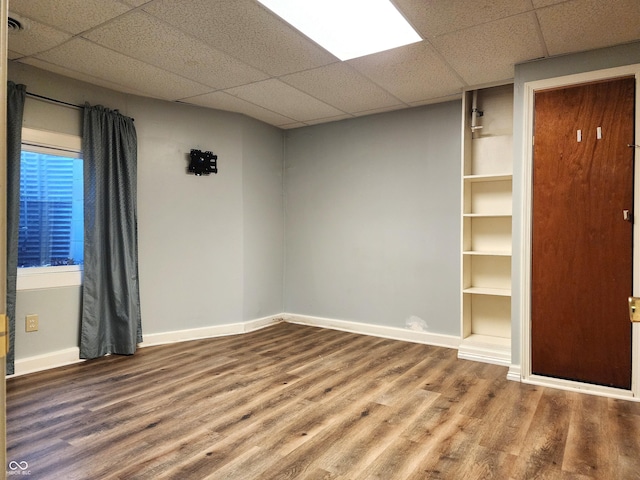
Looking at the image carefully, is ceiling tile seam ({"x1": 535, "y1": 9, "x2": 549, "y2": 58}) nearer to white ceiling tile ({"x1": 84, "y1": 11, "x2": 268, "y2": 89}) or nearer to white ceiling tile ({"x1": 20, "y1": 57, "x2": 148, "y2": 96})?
white ceiling tile ({"x1": 84, "y1": 11, "x2": 268, "y2": 89})

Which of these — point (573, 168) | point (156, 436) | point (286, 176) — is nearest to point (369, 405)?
point (156, 436)

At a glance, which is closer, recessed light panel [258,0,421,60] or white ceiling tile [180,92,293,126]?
recessed light panel [258,0,421,60]

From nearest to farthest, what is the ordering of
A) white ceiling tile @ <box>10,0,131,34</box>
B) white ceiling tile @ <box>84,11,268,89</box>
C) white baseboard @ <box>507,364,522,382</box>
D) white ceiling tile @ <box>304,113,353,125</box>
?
white ceiling tile @ <box>10,0,131,34</box>, white ceiling tile @ <box>84,11,268,89</box>, white baseboard @ <box>507,364,522,382</box>, white ceiling tile @ <box>304,113,353,125</box>

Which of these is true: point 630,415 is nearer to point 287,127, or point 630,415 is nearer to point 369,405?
point 369,405

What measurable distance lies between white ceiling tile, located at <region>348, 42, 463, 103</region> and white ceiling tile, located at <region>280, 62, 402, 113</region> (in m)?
0.10

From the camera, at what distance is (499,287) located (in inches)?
149

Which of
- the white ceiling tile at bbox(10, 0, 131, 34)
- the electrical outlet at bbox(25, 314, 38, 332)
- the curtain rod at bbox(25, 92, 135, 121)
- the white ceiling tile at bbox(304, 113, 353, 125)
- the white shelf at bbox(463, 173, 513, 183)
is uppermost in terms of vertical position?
the white ceiling tile at bbox(304, 113, 353, 125)

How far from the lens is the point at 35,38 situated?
8.81 ft

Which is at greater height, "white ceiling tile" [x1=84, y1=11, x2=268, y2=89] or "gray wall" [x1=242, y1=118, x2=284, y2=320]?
"white ceiling tile" [x1=84, y1=11, x2=268, y2=89]

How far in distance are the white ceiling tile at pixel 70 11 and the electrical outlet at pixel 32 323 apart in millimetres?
2103

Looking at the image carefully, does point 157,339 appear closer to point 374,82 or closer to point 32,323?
point 32,323

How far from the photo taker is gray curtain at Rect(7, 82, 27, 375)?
117 inches

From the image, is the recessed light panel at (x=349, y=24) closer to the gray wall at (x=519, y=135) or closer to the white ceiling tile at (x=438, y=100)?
the gray wall at (x=519, y=135)

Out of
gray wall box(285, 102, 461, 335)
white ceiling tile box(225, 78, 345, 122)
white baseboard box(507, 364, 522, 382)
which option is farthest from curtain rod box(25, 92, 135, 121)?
white baseboard box(507, 364, 522, 382)
